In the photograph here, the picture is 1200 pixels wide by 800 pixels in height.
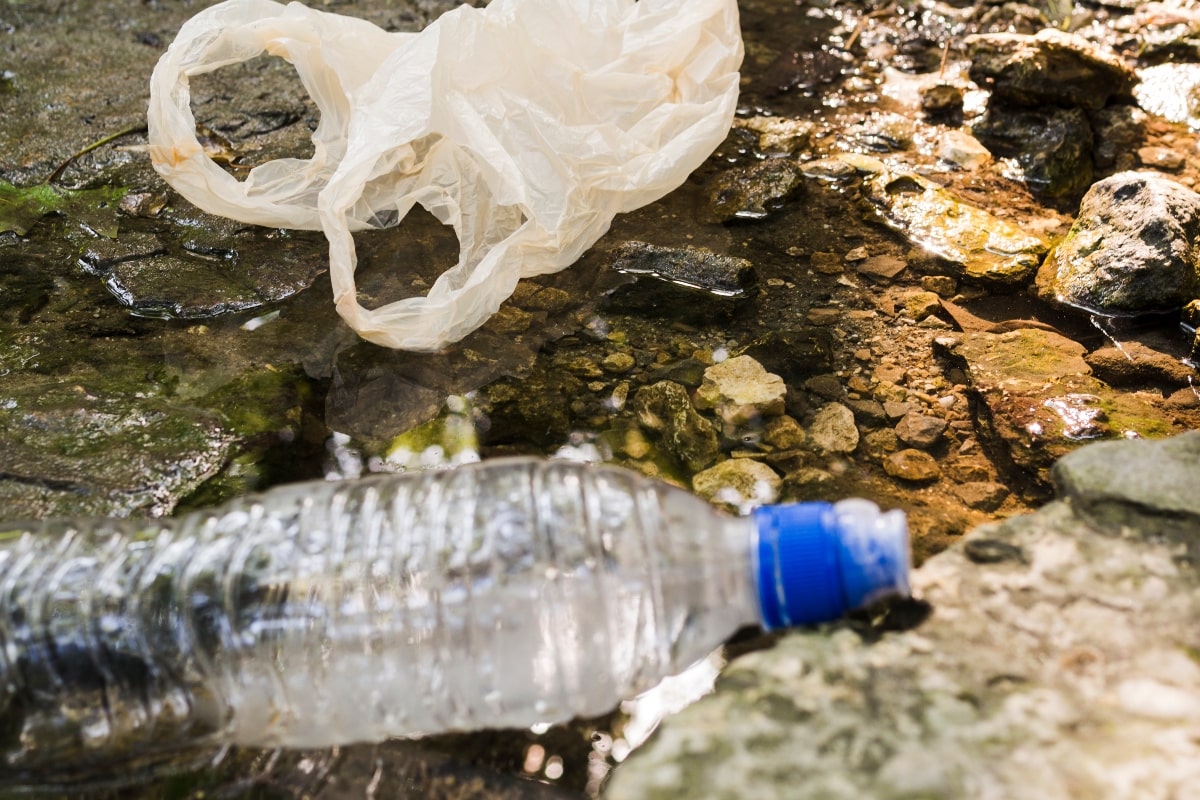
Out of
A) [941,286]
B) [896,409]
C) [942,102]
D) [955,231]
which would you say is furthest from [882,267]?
[942,102]

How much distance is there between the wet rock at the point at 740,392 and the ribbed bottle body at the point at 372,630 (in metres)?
0.60

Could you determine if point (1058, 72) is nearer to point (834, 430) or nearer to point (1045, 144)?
point (1045, 144)

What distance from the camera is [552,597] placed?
1420mm

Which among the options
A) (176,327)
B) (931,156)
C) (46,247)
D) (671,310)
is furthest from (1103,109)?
(46,247)

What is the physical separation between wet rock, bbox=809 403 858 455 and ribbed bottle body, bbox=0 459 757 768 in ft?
1.99

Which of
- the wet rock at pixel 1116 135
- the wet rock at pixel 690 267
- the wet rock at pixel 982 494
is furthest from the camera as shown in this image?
the wet rock at pixel 1116 135

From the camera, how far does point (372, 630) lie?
4.74 ft

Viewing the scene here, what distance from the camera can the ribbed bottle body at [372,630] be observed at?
1.39m

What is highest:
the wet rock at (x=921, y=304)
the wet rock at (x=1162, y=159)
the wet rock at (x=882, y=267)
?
the wet rock at (x=1162, y=159)

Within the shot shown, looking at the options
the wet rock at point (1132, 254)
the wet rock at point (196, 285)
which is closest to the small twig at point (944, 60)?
the wet rock at point (1132, 254)

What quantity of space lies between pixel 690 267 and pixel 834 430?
0.67 meters

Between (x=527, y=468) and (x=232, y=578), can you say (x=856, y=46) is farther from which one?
(x=232, y=578)

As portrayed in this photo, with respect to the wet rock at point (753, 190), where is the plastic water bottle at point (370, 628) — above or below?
below

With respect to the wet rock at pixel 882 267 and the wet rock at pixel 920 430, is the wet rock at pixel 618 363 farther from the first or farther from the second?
the wet rock at pixel 882 267
